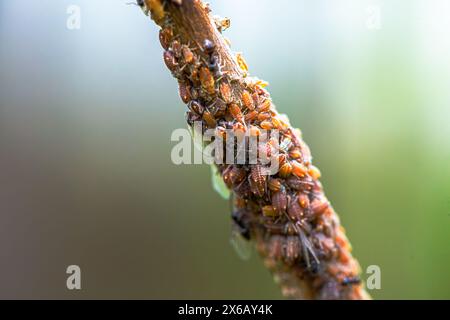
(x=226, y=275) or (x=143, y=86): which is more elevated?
(x=143, y=86)

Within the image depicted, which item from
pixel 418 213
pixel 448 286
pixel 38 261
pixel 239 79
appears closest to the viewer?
pixel 239 79

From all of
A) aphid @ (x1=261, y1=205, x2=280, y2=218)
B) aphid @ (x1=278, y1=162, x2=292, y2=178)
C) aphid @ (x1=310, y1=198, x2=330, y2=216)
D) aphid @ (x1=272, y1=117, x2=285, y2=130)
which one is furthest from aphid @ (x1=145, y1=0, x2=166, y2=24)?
aphid @ (x1=310, y1=198, x2=330, y2=216)

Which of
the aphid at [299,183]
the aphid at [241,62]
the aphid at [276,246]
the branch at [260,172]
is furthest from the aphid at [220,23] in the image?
the aphid at [276,246]

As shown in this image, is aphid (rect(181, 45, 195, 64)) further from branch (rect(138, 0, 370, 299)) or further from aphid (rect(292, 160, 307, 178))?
aphid (rect(292, 160, 307, 178))

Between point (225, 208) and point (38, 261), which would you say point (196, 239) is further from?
point (38, 261)

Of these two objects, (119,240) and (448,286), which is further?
(119,240)

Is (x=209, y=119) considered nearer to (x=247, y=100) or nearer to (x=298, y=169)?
(x=247, y=100)

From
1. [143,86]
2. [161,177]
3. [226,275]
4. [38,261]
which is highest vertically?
[143,86]

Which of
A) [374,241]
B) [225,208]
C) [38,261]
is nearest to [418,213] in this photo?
[374,241]

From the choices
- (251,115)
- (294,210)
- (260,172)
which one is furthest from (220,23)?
(294,210)
